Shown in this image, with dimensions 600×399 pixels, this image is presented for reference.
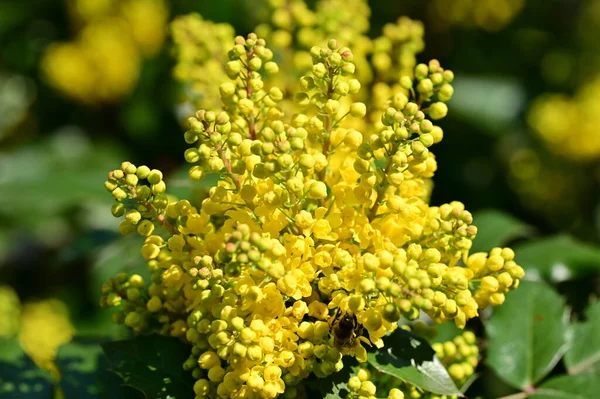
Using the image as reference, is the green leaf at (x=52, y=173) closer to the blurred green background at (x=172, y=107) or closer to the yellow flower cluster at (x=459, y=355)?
the blurred green background at (x=172, y=107)

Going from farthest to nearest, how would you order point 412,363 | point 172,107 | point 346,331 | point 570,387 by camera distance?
point 172,107, point 570,387, point 412,363, point 346,331

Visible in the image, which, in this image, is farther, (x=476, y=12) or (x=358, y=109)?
(x=476, y=12)

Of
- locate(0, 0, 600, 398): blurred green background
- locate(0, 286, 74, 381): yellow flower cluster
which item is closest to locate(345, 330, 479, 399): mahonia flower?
locate(0, 286, 74, 381): yellow flower cluster

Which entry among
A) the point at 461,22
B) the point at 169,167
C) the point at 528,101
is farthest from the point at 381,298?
the point at 461,22

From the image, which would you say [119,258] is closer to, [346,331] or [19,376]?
[19,376]

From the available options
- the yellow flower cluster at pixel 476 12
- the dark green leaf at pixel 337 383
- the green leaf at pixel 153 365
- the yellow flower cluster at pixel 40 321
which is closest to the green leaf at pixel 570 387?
the dark green leaf at pixel 337 383

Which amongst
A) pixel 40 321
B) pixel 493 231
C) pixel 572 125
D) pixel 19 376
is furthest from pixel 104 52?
pixel 493 231
